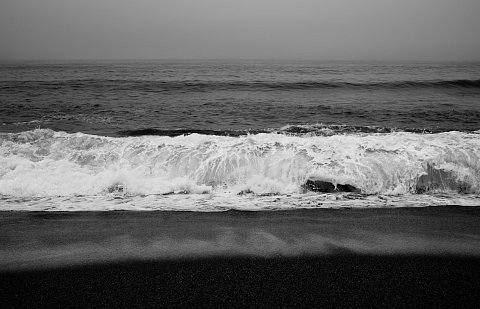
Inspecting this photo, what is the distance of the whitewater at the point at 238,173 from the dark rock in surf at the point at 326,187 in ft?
0.16

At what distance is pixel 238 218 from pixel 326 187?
2.16 m

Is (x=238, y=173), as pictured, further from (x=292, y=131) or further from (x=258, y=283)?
(x=292, y=131)

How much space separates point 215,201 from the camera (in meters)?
5.40

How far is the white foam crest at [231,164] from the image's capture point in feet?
19.6

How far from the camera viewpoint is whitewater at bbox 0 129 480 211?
5371mm

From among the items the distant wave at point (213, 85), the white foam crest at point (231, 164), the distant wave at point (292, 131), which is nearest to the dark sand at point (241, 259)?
the white foam crest at point (231, 164)

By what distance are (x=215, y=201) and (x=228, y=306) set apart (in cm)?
283

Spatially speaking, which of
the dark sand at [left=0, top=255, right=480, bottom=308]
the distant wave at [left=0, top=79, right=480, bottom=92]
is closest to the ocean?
the dark sand at [left=0, top=255, right=480, bottom=308]

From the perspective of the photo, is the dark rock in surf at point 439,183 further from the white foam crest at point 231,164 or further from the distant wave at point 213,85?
the distant wave at point 213,85

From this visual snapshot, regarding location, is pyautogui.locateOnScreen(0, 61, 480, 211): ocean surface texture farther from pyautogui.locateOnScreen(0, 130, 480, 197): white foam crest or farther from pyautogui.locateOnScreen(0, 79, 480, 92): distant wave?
pyautogui.locateOnScreen(0, 79, 480, 92): distant wave

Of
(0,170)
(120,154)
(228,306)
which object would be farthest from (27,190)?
(228,306)

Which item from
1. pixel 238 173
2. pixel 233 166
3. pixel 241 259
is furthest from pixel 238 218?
pixel 233 166

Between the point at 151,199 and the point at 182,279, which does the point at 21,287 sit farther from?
the point at 151,199

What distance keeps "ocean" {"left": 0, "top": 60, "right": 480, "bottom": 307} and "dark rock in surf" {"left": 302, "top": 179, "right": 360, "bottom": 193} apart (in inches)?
1.0
